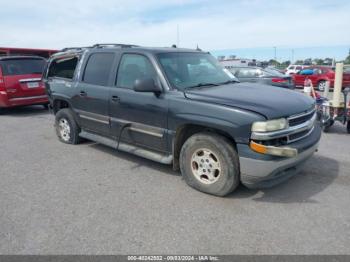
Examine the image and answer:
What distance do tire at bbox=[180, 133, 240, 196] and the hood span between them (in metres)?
0.47

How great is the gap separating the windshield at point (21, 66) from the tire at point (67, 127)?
14.9 feet

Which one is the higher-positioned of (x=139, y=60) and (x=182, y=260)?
(x=139, y=60)

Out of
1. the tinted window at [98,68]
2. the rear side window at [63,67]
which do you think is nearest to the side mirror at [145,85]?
the tinted window at [98,68]

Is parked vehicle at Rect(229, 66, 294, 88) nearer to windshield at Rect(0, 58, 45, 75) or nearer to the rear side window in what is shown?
windshield at Rect(0, 58, 45, 75)

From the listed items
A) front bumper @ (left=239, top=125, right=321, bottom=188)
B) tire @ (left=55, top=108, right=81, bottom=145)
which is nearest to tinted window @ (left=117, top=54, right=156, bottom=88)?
tire @ (left=55, top=108, right=81, bottom=145)

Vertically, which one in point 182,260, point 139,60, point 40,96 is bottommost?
point 182,260

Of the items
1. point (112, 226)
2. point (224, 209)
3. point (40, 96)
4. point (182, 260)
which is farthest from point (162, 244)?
point (40, 96)

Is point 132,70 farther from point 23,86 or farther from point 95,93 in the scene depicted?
point 23,86

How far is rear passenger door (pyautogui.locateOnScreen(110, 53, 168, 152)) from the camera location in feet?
14.8

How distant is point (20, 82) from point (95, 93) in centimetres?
574

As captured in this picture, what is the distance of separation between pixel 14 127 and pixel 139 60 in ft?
17.4

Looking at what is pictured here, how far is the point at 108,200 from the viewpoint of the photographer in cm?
405

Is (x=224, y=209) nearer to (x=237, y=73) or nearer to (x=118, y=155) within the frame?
(x=118, y=155)

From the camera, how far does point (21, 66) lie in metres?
10.3
